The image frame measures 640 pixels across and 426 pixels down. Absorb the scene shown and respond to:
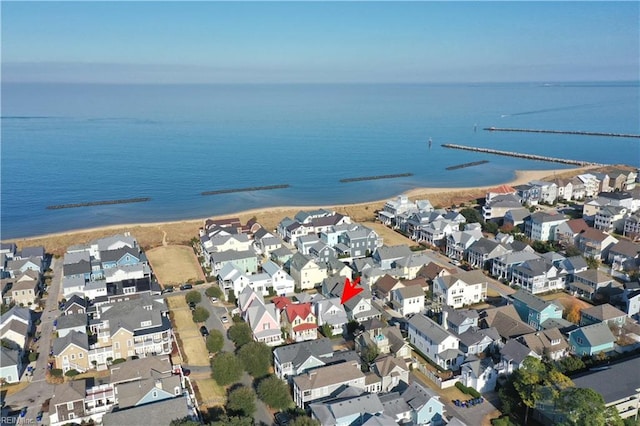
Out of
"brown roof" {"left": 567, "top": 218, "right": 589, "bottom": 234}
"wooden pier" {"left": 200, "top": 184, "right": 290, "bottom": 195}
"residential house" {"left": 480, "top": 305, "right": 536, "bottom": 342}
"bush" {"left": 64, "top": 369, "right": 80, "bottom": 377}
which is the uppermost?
"wooden pier" {"left": 200, "top": 184, "right": 290, "bottom": 195}

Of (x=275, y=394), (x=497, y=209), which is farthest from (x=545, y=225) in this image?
(x=275, y=394)

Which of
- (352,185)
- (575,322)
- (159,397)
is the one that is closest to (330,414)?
(159,397)

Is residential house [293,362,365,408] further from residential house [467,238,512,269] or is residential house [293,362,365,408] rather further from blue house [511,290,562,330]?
residential house [467,238,512,269]

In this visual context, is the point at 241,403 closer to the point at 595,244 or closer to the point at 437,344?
the point at 437,344

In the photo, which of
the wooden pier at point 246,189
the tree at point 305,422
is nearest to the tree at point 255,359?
the tree at point 305,422

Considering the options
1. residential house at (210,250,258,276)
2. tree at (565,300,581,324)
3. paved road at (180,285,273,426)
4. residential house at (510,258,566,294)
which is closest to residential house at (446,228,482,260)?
residential house at (510,258,566,294)

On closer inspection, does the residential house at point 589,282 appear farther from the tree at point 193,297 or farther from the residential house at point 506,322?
the tree at point 193,297
